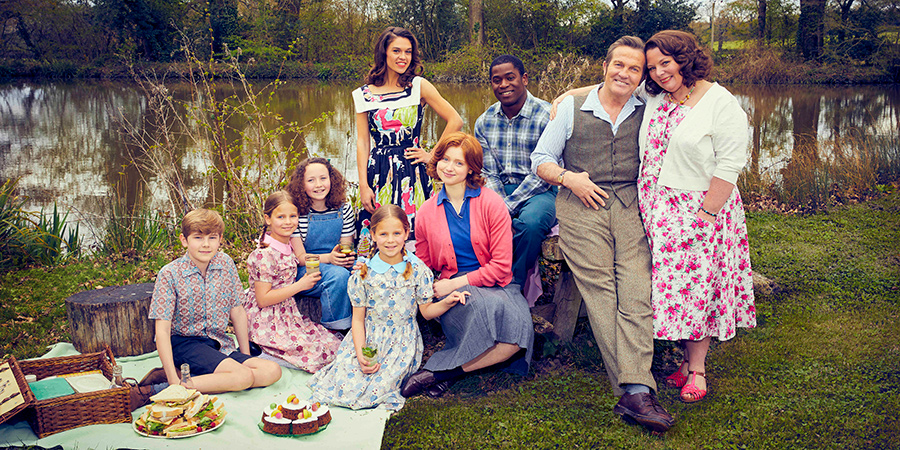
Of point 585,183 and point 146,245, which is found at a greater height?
point 585,183

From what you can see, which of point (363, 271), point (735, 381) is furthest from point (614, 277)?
point (363, 271)

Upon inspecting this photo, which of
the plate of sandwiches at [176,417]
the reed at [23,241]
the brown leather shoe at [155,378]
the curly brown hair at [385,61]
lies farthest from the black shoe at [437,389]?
the reed at [23,241]

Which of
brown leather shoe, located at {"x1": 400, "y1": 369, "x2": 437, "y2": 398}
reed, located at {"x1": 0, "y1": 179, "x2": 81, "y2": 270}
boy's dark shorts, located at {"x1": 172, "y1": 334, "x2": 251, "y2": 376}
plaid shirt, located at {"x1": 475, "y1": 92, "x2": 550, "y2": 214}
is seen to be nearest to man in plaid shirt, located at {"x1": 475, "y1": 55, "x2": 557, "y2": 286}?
plaid shirt, located at {"x1": 475, "y1": 92, "x2": 550, "y2": 214}

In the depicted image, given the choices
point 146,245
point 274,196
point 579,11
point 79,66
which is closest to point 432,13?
point 579,11

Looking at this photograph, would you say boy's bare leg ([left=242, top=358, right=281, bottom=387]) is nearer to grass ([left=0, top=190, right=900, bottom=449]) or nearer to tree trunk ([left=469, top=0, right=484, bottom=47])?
grass ([left=0, top=190, right=900, bottom=449])

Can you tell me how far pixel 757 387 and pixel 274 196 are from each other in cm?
310

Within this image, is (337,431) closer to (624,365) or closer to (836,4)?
(624,365)

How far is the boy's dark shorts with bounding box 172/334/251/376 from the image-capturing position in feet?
11.4

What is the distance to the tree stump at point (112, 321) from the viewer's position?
3.82 meters

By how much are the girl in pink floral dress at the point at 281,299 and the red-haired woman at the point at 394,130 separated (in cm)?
65

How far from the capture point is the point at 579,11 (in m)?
30.0

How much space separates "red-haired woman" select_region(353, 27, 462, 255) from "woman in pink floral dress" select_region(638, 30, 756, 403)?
1589 millimetres

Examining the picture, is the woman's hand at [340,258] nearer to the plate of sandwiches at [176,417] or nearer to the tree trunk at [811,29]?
the plate of sandwiches at [176,417]

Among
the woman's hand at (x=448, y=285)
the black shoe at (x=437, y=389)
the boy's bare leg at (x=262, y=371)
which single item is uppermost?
the woman's hand at (x=448, y=285)
